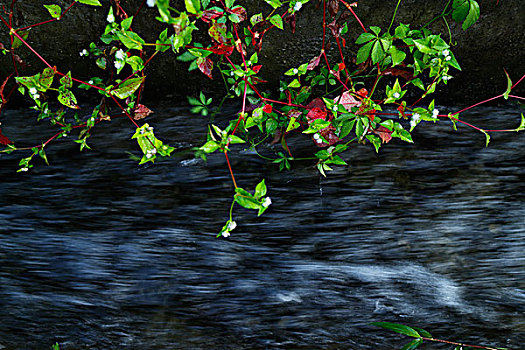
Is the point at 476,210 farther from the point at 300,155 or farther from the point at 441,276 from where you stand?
the point at 300,155

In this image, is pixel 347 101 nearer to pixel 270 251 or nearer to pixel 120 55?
pixel 270 251

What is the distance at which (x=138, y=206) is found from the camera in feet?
5.65

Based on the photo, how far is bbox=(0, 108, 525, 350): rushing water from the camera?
1422 millimetres

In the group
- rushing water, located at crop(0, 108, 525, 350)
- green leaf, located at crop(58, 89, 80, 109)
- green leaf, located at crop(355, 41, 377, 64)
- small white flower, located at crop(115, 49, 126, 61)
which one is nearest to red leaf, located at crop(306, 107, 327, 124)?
green leaf, located at crop(355, 41, 377, 64)

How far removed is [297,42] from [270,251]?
3.24 ft

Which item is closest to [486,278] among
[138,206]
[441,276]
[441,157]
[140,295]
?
[441,276]

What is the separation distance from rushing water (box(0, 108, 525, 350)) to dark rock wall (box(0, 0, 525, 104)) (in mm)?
358

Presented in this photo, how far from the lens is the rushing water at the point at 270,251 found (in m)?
1.42

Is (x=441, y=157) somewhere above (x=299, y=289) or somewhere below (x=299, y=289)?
above

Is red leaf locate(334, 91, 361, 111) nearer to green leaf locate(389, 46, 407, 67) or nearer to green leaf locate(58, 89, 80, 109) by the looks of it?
green leaf locate(389, 46, 407, 67)

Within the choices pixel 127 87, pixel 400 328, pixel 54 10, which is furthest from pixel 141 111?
pixel 400 328

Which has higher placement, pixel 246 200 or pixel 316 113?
pixel 316 113

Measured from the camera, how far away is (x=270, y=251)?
1.60m

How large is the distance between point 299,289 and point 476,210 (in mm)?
740
